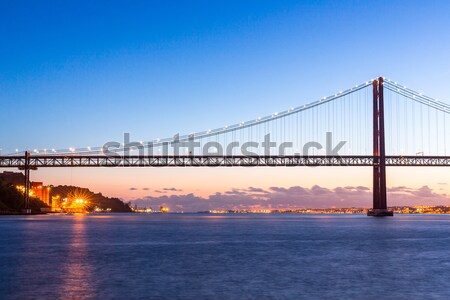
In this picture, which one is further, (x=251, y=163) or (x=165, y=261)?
(x=251, y=163)

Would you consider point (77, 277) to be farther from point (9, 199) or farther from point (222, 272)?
point (9, 199)

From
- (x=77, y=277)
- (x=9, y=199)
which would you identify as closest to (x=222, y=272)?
(x=77, y=277)

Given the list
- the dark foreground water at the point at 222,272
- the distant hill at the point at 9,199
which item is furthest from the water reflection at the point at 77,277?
the distant hill at the point at 9,199

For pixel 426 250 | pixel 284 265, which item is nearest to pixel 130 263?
pixel 284 265

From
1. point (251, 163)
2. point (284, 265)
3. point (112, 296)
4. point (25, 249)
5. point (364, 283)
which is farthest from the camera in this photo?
point (251, 163)

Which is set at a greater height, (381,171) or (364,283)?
(381,171)

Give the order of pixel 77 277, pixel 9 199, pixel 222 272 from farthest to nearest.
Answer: pixel 9 199 < pixel 222 272 < pixel 77 277

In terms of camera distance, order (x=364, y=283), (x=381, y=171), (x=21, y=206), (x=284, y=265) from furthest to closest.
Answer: (x=21, y=206) → (x=381, y=171) → (x=284, y=265) → (x=364, y=283)

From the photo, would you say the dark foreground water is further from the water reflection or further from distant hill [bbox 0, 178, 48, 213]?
distant hill [bbox 0, 178, 48, 213]

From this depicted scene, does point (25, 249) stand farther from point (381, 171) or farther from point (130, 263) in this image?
point (381, 171)

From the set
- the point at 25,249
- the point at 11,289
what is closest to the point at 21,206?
the point at 25,249

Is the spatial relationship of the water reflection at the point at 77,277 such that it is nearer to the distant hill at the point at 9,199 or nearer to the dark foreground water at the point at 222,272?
the dark foreground water at the point at 222,272
